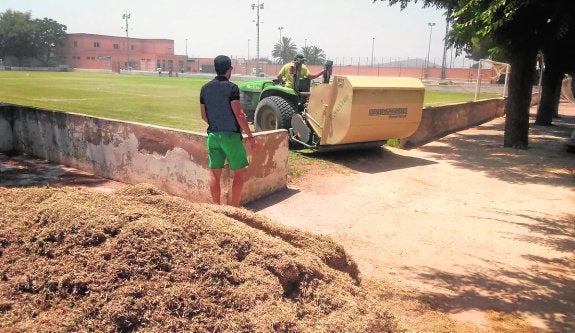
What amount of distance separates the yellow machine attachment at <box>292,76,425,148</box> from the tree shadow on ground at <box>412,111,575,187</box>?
6.34 ft

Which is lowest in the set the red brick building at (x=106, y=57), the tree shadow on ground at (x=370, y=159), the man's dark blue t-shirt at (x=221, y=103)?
the tree shadow on ground at (x=370, y=159)

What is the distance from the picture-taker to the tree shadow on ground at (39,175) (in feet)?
24.2

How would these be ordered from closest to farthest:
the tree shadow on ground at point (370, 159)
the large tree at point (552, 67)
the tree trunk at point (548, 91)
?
the tree shadow on ground at point (370, 159) → the large tree at point (552, 67) → the tree trunk at point (548, 91)

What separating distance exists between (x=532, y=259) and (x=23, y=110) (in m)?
9.11

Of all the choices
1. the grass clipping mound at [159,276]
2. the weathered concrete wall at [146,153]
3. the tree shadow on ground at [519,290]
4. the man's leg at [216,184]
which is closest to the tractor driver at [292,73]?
the weathered concrete wall at [146,153]

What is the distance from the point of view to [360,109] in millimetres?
8883

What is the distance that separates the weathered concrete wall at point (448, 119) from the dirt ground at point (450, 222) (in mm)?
1674

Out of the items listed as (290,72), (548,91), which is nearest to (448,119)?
(548,91)

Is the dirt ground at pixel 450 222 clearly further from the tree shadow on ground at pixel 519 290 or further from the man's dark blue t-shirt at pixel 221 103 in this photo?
the man's dark blue t-shirt at pixel 221 103

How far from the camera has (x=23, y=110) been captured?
9188 mm

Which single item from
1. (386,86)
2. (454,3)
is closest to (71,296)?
(386,86)

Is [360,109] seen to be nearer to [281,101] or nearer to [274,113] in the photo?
[281,101]

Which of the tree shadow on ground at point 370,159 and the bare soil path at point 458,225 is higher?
the tree shadow on ground at point 370,159

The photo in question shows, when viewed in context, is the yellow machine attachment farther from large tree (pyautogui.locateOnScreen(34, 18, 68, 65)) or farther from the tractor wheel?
large tree (pyautogui.locateOnScreen(34, 18, 68, 65))
